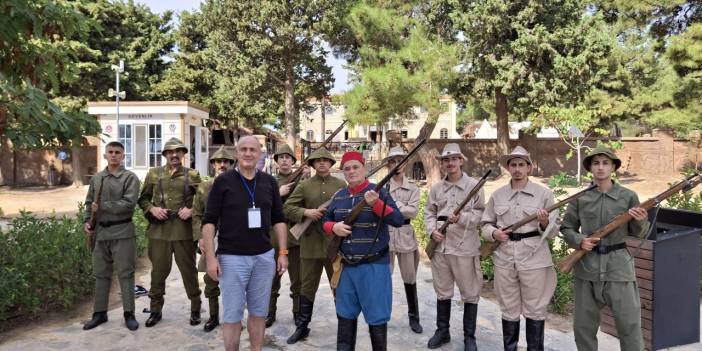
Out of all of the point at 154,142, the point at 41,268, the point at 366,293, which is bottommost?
the point at 41,268

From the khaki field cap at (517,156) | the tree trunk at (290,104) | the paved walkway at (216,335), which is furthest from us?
the tree trunk at (290,104)

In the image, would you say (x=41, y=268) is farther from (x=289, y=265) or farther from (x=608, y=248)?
(x=608, y=248)

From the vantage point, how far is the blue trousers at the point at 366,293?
3.59 metres

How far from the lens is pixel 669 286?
4.44 meters

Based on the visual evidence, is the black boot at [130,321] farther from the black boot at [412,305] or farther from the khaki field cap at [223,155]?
the black boot at [412,305]

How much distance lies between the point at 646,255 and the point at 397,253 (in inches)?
86.3

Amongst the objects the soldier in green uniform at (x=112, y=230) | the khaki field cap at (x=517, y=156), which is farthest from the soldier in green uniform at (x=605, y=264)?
the soldier in green uniform at (x=112, y=230)

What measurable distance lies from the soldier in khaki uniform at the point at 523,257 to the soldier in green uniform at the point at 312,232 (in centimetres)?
152

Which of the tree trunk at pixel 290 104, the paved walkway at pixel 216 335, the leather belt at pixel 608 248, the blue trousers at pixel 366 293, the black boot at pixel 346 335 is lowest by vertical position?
the paved walkway at pixel 216 335

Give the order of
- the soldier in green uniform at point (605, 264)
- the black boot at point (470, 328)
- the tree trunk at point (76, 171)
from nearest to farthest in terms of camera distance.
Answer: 1. the soldier in green uniform at point (605, 264)
2. the black boot at point (470, 328)
3. the tree trunk at point (76, 171)

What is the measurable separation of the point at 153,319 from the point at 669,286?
187 inches

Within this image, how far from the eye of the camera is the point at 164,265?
5.16 meters

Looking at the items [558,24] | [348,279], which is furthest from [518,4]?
[348,279]

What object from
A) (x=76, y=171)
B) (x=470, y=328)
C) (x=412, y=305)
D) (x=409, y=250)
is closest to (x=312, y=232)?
(x=409, y=250)
